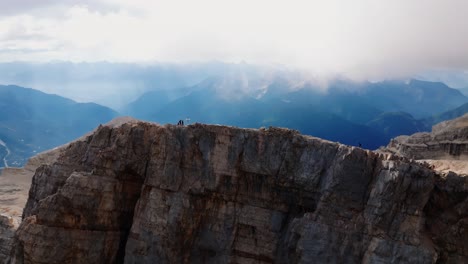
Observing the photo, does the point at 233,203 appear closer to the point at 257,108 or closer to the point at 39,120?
the point at 257,108

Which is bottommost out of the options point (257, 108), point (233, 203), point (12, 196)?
point (233, 203)

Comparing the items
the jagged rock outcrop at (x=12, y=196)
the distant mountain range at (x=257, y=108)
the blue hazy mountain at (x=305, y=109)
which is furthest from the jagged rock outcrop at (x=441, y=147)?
the jagged rock outcrop at (x=12, y=196)

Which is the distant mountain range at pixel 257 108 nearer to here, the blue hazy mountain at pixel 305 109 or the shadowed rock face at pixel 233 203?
the blue hazy mountain at pixel 305 109

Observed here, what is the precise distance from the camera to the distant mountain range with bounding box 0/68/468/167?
370 ft

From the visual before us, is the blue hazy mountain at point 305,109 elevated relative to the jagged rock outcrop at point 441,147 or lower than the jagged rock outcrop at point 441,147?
elevated

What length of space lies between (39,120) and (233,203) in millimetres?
153036

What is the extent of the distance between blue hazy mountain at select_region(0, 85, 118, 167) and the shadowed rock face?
125 metres

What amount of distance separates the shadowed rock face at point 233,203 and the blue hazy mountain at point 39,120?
125 metres

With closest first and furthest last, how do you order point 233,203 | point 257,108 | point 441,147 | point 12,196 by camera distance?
point 233,203 < point 441,147 < point 12,196 < point 257,108

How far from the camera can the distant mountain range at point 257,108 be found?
370 feet

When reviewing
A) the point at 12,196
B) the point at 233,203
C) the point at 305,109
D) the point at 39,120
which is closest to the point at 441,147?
the point at 233,203

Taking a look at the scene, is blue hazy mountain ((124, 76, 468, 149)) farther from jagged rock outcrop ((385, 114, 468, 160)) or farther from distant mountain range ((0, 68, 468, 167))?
jagged rock outcrop ((385, 114, 468, 160))

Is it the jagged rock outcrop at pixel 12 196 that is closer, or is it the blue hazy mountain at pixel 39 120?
the jagged rock outcrop at pixel 12 196

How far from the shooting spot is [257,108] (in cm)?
11662
